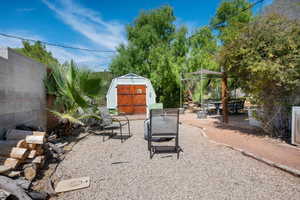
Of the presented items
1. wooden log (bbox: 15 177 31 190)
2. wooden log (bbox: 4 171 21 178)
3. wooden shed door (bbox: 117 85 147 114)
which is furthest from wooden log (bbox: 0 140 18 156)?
wooden shed door (bbox: 117 85 147 114)

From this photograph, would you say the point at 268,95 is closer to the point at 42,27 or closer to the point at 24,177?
the point at 24,177

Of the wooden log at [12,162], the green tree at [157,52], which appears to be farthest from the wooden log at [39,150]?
the green tree at [157,52]

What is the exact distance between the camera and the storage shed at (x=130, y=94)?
986 cm

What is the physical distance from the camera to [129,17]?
609 inches

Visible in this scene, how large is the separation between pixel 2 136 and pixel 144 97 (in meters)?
7.69

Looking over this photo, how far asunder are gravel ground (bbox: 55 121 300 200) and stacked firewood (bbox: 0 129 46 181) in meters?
0.44

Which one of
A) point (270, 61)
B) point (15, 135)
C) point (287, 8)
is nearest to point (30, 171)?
point (15, 135)

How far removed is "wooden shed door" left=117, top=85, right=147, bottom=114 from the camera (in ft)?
32.7

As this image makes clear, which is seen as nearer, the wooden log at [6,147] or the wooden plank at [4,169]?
the wooden plank at [4,169]

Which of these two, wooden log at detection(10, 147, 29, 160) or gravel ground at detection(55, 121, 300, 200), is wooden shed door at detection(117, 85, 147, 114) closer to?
gravel ground at detection(55, 121, 300, 200)

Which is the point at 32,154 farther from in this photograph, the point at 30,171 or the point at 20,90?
the point at 20,90

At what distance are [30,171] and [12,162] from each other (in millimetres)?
260

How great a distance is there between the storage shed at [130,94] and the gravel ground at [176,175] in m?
6.08

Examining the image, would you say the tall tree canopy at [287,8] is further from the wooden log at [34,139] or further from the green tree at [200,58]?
the wooden log at [34,139]
